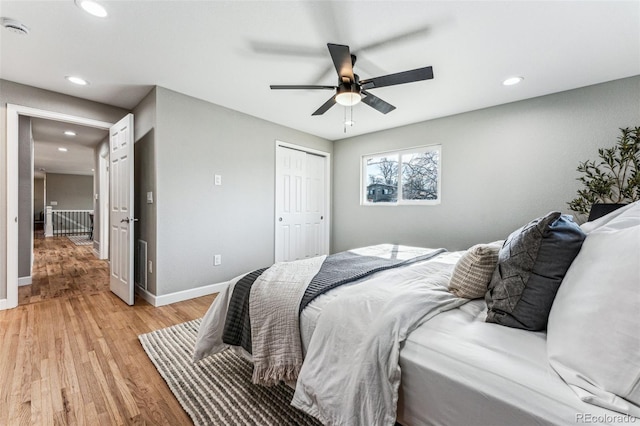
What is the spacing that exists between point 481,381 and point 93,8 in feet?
9.25

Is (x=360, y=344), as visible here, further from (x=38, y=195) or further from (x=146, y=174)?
(x=38, y=195)

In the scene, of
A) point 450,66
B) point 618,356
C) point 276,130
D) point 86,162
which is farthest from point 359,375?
point 86,162

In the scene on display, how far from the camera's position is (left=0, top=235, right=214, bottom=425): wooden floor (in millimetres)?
1429

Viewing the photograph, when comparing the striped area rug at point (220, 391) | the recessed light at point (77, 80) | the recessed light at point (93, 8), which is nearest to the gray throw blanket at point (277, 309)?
the striped area rug at point (220, 391)

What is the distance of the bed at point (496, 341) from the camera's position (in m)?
0.72

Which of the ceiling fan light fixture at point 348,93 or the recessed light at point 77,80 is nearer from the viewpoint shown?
the ceiling fan light fixture at point 348,93

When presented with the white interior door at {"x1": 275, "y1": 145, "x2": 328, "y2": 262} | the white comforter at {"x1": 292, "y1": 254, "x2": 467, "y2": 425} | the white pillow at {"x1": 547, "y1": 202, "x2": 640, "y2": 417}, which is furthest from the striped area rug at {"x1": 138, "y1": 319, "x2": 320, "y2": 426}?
the white interior door at {"x1": 275, "y1": 145, "x2": 328, "y2": 262}

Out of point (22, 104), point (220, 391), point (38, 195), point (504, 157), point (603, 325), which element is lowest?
point (220, 391)

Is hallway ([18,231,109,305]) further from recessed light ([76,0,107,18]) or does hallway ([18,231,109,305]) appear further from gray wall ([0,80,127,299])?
recessed light ([76,0,107,18])

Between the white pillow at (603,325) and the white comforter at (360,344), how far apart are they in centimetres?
43

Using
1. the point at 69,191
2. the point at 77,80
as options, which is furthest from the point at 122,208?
the point at 69,191

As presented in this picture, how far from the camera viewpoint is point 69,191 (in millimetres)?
10352

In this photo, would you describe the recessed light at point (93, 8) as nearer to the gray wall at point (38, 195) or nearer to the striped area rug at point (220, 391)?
the striped area rug at point (220, 391)

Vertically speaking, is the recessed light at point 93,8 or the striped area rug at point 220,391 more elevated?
the recessed light at point 93,8
